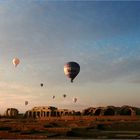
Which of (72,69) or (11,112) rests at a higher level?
(72,69)

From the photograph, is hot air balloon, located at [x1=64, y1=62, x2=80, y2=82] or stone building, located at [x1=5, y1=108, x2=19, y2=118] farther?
stone building, located at [x1=5, y1=108, x2=19, y2=118]

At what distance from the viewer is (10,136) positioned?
2872 centimetres

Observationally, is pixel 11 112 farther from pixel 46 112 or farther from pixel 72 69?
pixel 72 69

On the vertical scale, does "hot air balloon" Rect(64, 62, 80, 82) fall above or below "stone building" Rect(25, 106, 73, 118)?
above

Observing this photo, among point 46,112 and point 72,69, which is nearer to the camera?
point 72,69

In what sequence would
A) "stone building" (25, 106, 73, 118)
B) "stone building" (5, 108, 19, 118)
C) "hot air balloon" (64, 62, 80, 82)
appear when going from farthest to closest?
"stone building" (5, 108, 19, 118), "stone building" (25, 106, 73, 118), "hot air balloon" (64, 62, 80, 82)

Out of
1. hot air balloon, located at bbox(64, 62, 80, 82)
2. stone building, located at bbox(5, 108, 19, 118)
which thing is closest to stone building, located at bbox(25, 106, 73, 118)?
stone building, located at bbox(5, 108, 19, 118)

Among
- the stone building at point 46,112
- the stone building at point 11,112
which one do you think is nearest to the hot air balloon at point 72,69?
the stone building at point 46,112

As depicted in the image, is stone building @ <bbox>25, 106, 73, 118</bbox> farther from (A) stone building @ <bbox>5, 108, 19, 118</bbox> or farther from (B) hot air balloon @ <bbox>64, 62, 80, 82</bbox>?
(B) hot air balloon @ <bbox>64, 62, 80, 82</bbox>

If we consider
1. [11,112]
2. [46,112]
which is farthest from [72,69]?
[11,112]

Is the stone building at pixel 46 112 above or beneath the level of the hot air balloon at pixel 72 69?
beneath

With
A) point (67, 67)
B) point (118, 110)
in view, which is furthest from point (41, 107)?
point (67, 67)

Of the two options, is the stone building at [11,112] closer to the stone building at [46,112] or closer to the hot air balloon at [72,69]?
the stone building at [46,112]

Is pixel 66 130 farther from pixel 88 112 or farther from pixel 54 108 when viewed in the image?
pixel 54 108
